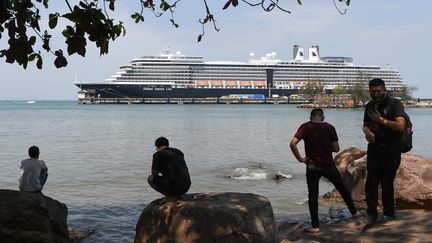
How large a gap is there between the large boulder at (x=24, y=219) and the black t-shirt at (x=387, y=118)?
396cm

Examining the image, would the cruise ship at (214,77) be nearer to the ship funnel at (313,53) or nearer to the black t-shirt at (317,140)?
the ship funnel at (313,53)

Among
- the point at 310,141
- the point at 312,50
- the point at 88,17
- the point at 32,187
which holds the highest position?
the point at 312,50

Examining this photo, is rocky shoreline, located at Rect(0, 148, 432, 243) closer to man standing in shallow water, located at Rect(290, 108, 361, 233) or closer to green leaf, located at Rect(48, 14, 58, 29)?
man standing in shallow water, located at Rect(290, 108, 361, 233)

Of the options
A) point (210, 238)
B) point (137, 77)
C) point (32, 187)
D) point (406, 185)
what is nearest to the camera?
point (210, 238)

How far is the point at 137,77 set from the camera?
112 metres

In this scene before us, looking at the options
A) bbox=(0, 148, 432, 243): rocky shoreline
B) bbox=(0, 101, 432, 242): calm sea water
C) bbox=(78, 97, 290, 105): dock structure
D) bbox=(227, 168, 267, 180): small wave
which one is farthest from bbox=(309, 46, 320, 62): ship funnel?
bbox=(0, 148, 432, 243): rocky shoreline

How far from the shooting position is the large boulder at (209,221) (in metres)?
A: 5.29

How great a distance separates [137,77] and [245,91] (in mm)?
27121

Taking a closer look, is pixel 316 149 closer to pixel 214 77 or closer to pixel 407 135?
pixel 407 135

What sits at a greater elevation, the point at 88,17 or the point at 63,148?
the point at 88,17

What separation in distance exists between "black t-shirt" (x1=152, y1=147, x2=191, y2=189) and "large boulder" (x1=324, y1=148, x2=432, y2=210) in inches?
144

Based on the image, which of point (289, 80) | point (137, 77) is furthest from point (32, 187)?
point (289, 80)

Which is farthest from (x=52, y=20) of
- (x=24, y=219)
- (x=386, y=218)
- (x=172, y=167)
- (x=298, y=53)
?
(x=298, y=53)

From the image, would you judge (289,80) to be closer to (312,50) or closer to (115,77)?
(312,50)
